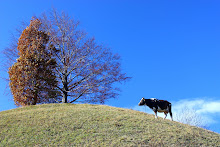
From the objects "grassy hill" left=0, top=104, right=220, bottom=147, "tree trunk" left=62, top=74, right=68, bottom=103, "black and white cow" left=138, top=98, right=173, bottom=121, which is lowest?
"grassy hill" left=0, top=104, right=220, bottom=147

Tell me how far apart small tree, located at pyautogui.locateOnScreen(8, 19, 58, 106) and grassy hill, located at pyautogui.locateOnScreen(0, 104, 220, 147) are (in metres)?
6.09

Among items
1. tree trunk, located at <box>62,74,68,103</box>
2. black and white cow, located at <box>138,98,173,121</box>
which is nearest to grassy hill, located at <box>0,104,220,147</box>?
black and white cow, located at <box>138,98,173,121</box>

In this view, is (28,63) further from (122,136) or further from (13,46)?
(122,136)

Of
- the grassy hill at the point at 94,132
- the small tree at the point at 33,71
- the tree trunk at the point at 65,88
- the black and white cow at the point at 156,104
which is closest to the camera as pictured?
the grassy hill at the point at 94,132

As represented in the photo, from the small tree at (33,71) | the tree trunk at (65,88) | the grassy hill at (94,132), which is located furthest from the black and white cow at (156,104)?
the small tree at (33,71)

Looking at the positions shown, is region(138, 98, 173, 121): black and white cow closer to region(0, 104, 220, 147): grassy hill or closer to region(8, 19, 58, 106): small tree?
region(0, 104, 220, 147): grassy hill

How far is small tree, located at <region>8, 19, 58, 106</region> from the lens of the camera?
2347 cm

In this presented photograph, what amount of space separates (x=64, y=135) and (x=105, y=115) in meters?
3.97

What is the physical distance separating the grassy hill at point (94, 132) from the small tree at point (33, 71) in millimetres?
6095

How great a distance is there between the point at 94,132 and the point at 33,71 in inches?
493

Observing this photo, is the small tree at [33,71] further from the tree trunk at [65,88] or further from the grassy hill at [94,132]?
the grassy hill at [94,132]

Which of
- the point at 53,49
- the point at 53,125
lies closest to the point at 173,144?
the point at 53,125

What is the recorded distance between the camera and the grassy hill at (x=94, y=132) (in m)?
12.6

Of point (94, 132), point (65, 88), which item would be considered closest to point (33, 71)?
point (65, 88)
